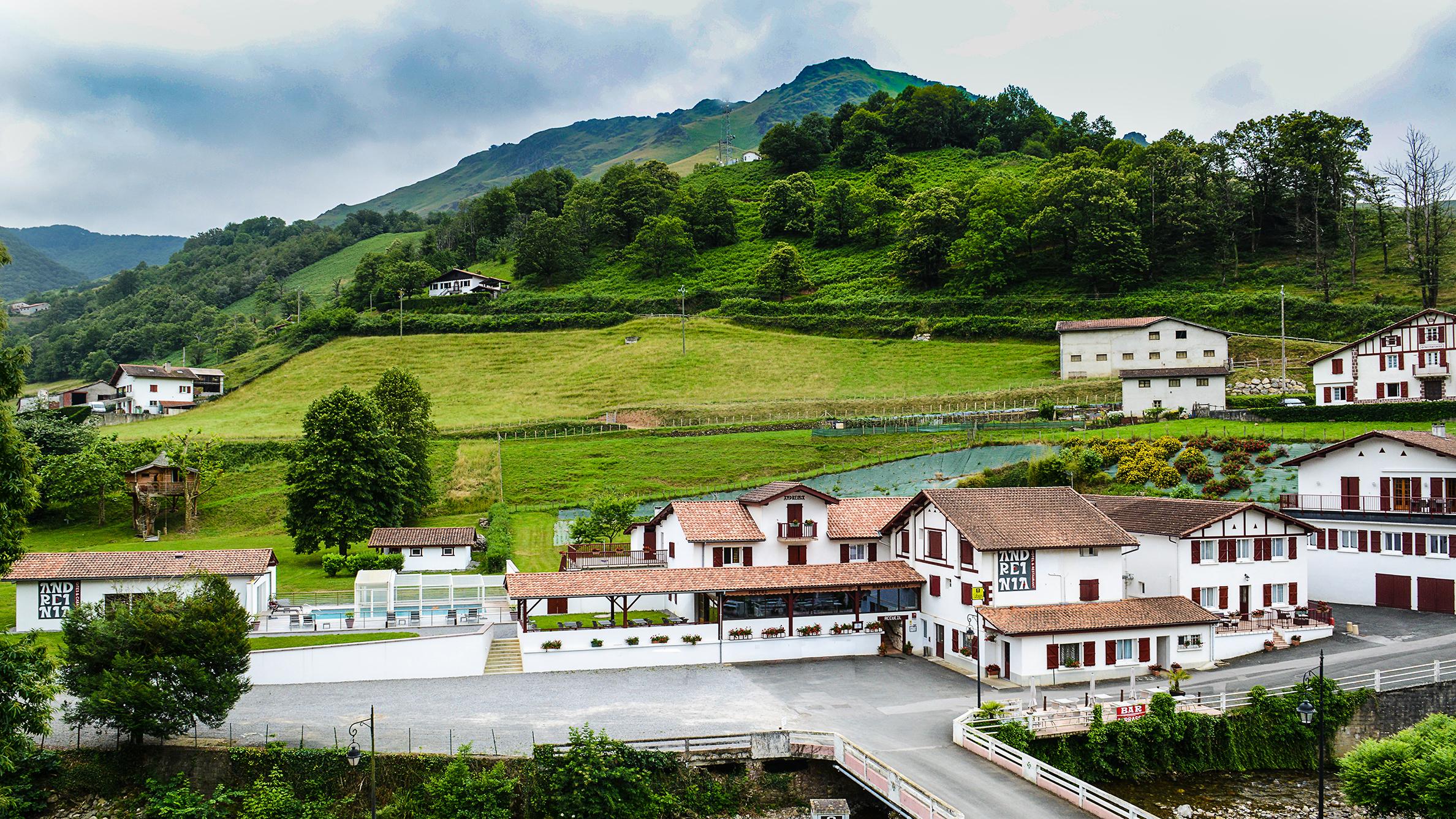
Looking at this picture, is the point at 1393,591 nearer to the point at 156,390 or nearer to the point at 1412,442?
the point at 1412,442

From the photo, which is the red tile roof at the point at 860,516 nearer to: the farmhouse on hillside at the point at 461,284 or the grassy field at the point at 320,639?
the grassy field at the point at 320,639

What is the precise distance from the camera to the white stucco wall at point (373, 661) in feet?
115

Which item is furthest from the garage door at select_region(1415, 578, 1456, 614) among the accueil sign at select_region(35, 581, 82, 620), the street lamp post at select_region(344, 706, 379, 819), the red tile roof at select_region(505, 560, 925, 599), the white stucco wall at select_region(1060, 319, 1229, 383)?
the accueil sign at select_region(35, 581, 82, 620)

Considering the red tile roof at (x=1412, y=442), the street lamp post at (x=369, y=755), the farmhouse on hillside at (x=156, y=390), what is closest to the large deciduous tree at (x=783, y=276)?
the farmhouse on hillside at (x=156, y=390)

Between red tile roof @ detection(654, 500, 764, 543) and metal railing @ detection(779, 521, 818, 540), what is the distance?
1.10 meters

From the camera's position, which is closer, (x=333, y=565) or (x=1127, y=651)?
(x=1127, y=651)

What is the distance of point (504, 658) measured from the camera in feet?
126

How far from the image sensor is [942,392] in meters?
82.9

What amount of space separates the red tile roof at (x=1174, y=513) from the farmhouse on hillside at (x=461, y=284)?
309 feet

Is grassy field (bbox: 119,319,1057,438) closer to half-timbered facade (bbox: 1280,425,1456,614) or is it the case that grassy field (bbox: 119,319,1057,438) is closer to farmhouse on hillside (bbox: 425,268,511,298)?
farmhouse on hillside (bbox: 425,268,511,298)

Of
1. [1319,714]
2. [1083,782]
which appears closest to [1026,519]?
[1319,714]

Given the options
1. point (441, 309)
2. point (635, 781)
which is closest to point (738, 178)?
point (441, 309)

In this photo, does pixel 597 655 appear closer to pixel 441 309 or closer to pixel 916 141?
pixel 441 309

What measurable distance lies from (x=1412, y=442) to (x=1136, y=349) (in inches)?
1638
